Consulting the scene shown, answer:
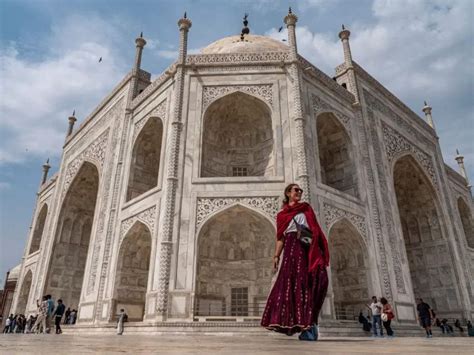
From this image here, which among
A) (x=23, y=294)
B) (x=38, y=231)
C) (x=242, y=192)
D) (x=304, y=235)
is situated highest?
(x=38, y=231)

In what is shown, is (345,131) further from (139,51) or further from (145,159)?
(139,51)

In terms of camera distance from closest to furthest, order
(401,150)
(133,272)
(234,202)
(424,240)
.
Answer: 1. (234,202)
2. (133,272)
3. (401,150)
4. (424,240)

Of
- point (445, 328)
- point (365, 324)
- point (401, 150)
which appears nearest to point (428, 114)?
point (401, 150)

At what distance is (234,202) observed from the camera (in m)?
11.1

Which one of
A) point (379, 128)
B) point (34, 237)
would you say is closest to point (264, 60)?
point (379, 128)

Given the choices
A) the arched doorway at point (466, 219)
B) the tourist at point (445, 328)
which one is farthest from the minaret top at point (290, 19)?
the arched doorway at point (466, 219)

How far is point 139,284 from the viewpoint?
41.6ft

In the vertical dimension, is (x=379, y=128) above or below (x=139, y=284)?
above

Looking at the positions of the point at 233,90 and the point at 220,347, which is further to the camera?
the point at 233,90

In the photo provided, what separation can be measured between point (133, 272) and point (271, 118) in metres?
7.24

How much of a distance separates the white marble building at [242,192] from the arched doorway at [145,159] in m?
0.05

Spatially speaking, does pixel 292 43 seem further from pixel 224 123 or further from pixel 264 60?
pixel 224 123

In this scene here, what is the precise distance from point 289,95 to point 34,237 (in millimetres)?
19822

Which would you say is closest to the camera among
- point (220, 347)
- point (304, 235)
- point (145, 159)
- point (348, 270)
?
point (220, 347)
